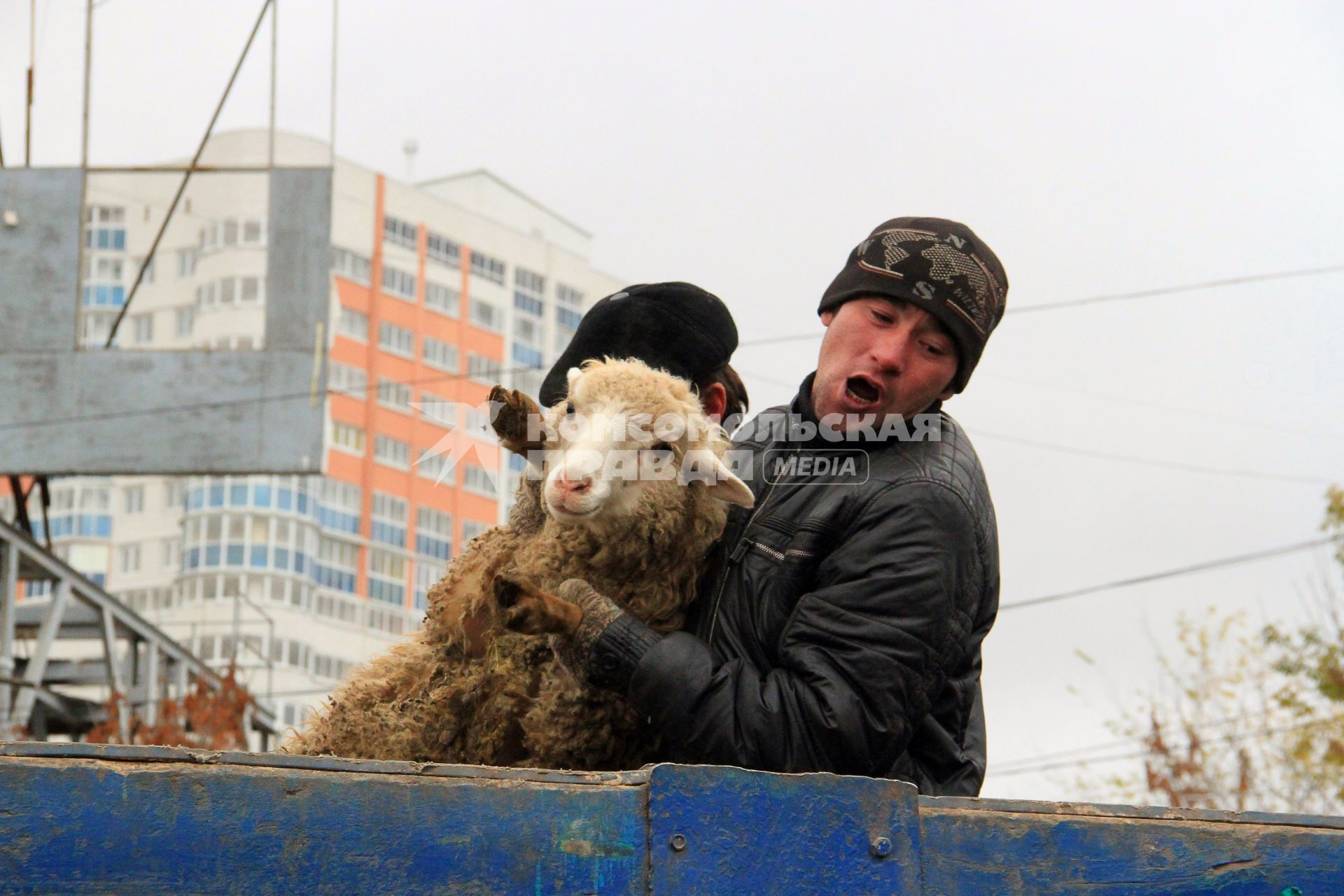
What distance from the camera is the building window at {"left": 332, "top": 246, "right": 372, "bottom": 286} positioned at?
2566 inches

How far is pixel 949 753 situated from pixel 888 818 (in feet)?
3.07

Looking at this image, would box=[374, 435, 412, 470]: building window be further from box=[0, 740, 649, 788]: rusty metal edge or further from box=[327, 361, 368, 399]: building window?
box=[0, 740, 649, 788]: rusty metal edge

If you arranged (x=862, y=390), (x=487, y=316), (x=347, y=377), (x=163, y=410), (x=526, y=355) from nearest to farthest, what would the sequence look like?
(x=862, y=390)
(x=163, y=410)
(x=347, y=377)
(x=487, y=316)
(x=526, y=355)

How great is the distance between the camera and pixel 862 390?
363cm

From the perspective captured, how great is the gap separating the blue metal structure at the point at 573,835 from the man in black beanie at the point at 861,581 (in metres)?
0.53

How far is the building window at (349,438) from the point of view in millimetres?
62500

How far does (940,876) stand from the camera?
99.9 inches

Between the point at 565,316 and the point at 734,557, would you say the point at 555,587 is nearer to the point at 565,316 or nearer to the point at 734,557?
the point at 734,557

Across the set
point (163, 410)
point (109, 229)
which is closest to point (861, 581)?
point (163, 410)

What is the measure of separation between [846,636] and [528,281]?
69601 mm

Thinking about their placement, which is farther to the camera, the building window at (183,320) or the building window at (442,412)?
the building window at (183,320)

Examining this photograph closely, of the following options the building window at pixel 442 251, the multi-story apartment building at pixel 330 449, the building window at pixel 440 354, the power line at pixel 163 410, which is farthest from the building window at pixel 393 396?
the power line at pixel 163 410

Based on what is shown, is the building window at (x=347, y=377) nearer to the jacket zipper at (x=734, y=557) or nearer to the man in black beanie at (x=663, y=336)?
the man in black beanie at (x=663, y=336)

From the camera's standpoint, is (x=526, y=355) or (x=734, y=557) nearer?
(x=734, y=557)
